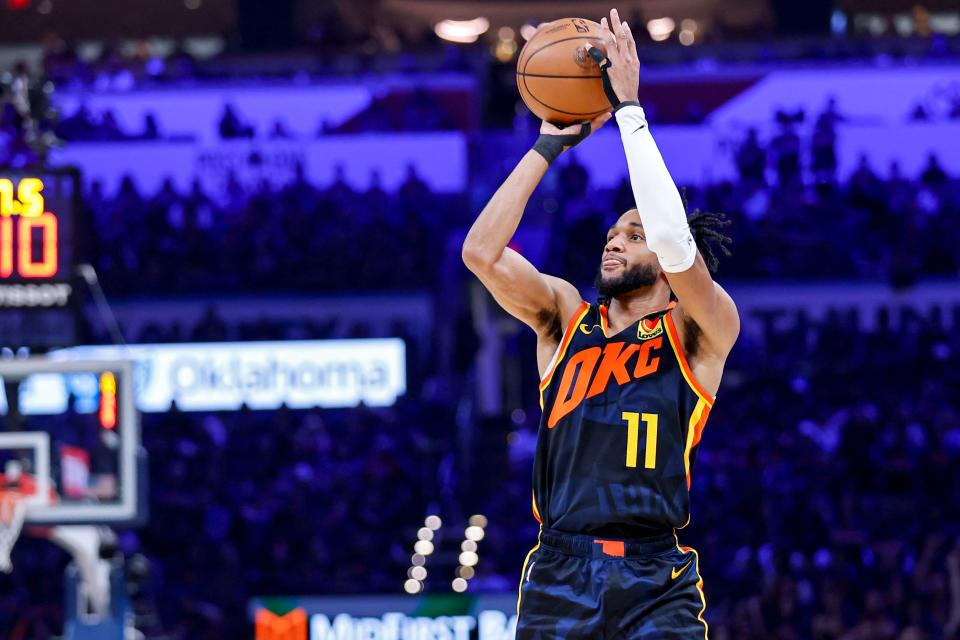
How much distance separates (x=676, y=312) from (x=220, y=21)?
2393 centimetres

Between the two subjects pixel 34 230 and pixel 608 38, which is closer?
pixel 608 38

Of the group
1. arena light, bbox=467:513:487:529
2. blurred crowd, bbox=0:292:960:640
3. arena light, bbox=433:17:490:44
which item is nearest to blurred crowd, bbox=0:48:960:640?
blurred crowd, bbox=0:292:960:640

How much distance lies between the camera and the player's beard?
447 cm

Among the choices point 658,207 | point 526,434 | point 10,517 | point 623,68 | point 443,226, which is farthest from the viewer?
point 443,226

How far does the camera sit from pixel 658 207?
4.08 metres

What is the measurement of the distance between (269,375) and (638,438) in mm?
14624

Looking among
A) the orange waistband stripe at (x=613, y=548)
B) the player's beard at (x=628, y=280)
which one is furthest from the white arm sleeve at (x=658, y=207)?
the orange waistband stripe at (x=613, y=548)

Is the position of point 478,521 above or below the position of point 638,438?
below

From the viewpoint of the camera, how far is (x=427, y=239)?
19734 mm

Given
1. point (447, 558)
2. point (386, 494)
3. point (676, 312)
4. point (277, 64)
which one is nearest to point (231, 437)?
point (386, 494)

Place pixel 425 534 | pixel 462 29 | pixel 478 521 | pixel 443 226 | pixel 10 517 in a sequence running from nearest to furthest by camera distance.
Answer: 1. pixel 10 517
2. pixel 425 534
3. pixel 478 521
4. pixel 443 226
5. pixel 462 29

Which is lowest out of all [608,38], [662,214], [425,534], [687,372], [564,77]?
[425,534]

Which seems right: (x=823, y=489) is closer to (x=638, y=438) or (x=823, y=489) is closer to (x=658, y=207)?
(x=638, y=438)

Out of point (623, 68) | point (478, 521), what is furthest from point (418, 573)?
point (623, 68)
